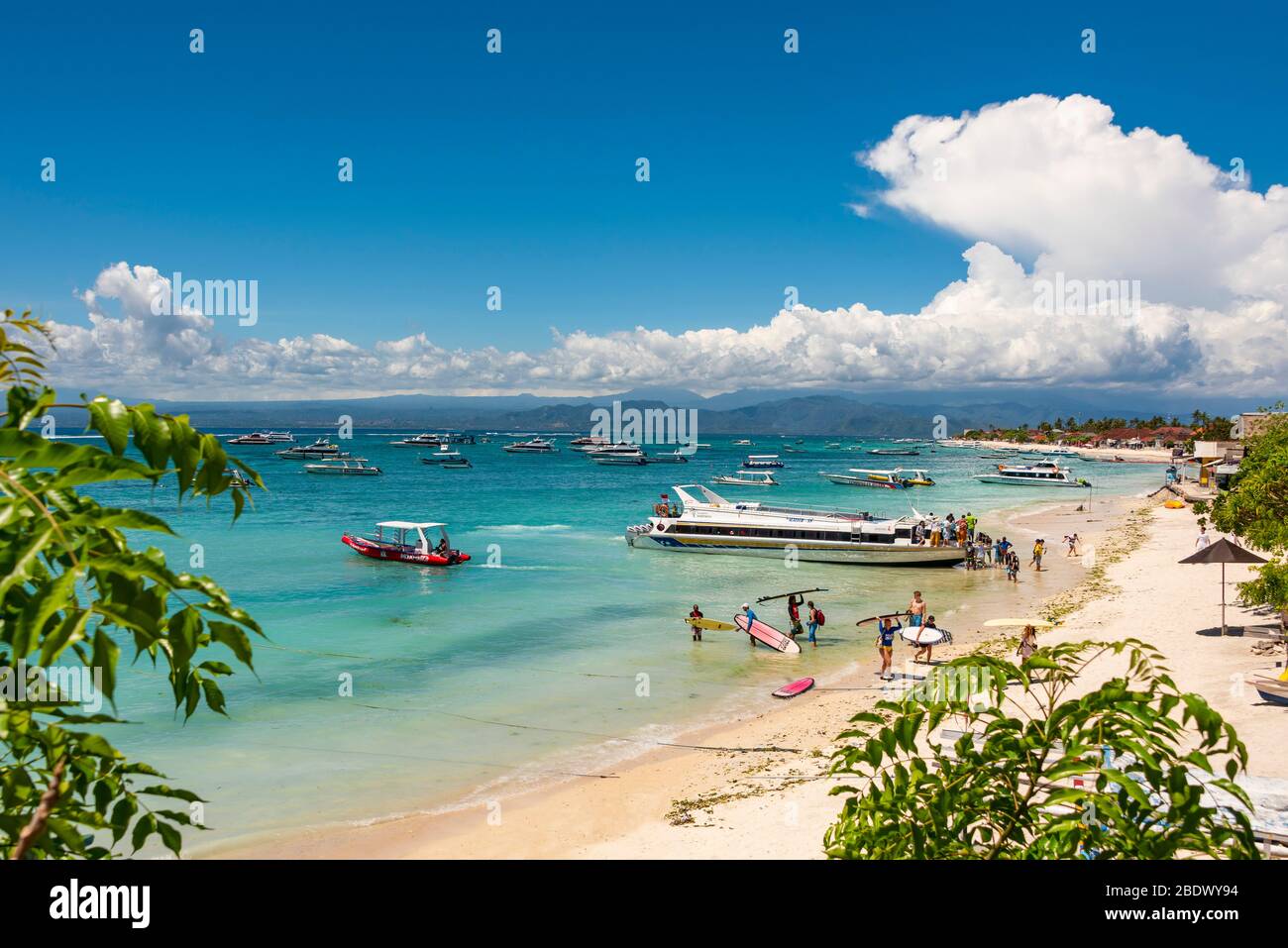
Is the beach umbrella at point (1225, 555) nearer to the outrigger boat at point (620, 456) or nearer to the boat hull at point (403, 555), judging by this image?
the boat hull at point (403, 555)

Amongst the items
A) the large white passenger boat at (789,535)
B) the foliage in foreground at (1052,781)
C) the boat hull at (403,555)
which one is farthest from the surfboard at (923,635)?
the boat hull at (403,555)

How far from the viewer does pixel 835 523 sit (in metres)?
47.7

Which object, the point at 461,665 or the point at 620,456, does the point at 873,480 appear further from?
the point at 461,665

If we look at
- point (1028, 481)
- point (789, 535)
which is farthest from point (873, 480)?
point (789, 535)

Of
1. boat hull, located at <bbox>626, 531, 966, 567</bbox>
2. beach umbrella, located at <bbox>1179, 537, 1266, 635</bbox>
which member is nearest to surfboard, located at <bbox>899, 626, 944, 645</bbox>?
beach umbrella, located at <bbox>1179, 537, 1266, 635</bbox>

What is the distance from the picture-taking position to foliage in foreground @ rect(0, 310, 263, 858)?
1.55 meters

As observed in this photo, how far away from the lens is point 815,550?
47500 millimetres

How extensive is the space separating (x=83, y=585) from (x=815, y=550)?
4716 centimetres

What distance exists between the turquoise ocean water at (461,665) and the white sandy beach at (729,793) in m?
1.01

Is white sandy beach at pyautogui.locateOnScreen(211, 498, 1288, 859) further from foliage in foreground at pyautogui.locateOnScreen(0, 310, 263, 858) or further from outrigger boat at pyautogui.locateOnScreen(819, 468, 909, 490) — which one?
outrigger boat at pyautogui.locateOnScreen(819, 468, 909, 490)

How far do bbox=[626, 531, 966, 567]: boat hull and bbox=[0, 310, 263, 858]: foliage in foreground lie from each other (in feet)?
150
